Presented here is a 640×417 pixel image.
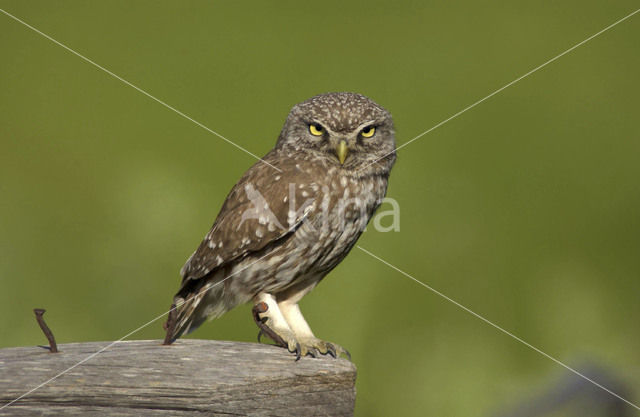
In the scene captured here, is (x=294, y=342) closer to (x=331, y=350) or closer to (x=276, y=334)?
(x=276, y=334)

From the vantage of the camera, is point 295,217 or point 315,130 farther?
point 315,130

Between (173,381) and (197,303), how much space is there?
2.46ft

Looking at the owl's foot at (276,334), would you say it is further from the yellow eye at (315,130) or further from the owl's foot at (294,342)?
the yellow eye at (315,130)

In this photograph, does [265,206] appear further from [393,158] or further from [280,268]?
[393,158]

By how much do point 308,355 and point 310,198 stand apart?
49cm

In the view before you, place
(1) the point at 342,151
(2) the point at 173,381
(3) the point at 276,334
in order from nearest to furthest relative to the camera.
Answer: (2) the point at 173,381, (3) the point at 276,334, (1) the point at 342,151

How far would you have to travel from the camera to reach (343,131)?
7.36 feet

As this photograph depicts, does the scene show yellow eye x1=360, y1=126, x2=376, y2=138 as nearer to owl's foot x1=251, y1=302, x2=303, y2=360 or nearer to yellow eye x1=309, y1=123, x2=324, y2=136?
yellow eye x1=309, y1=123, x2=324, y2=136

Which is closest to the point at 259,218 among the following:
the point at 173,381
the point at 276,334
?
the point at 276,334

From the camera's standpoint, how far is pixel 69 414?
1.43m

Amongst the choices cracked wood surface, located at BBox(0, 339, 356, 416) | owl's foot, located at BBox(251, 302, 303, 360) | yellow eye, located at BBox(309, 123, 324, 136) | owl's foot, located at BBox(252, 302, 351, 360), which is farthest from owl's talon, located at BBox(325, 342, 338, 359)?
yellow eye, located at BBox(309, 123, 324, 136)

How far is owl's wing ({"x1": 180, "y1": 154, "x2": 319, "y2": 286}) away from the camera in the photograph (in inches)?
84.7

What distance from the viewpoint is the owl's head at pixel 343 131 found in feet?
7.36

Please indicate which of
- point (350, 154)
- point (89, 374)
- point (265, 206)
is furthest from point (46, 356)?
point (350, 154)
